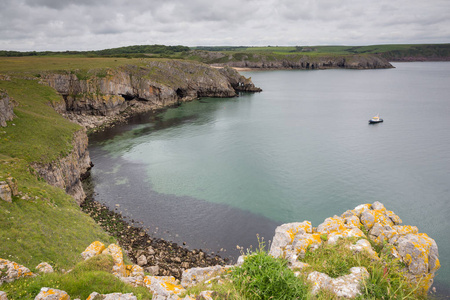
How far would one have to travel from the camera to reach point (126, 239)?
26.9m

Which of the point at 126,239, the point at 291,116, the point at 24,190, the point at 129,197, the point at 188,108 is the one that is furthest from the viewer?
the point at 188,108

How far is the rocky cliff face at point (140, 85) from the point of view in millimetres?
72938

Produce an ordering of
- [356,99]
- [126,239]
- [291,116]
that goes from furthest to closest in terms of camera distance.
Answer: [356,99] → [291,116] → [126,239]

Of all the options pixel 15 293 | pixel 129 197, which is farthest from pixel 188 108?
pixel 15 293

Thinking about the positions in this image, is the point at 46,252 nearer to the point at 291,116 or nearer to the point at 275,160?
the point at 275,160

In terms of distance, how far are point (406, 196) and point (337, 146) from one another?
69.5 feet

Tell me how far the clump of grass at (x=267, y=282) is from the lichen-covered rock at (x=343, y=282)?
2.68 feet

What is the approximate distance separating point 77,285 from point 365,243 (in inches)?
Answer: 503

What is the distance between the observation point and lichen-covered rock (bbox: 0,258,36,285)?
10727 millimetres

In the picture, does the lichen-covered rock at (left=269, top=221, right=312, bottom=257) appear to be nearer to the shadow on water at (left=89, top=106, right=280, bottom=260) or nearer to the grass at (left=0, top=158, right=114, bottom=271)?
the grass at (left=0, top=158, right=114, bottom=271)

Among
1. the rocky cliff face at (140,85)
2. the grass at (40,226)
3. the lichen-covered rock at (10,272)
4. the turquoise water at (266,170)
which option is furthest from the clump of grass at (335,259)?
the rocky cliff face at (140,85)

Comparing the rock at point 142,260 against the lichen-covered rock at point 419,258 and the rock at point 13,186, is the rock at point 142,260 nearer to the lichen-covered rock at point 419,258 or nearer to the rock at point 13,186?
the rock at point 13,186

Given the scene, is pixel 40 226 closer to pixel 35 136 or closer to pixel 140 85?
pixel 35 136

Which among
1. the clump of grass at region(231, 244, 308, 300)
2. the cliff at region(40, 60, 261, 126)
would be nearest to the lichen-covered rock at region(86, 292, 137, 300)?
the clump of grass at region(231, 244, 308, 300)
